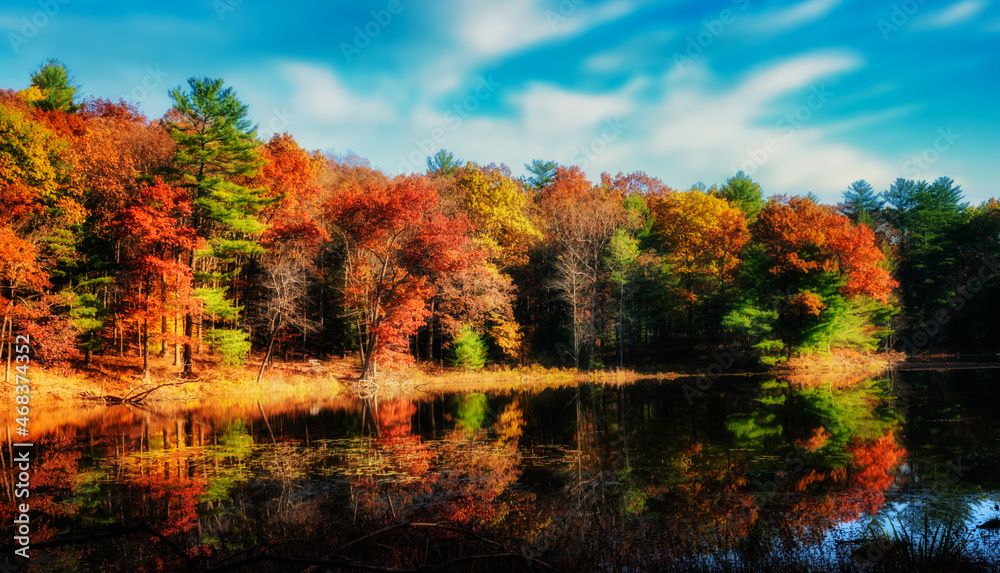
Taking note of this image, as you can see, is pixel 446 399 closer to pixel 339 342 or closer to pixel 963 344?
pixel 339 342

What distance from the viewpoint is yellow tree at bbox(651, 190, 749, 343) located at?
48656 millimetres

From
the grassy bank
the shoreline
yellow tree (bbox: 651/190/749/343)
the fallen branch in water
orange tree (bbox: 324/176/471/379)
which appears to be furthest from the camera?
yellow tree (bbox: 651/190/749/343)

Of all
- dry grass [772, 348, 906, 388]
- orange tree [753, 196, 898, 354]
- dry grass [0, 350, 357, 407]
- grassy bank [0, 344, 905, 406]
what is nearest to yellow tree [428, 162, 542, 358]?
grassy bank [0, 344, 905, 406]

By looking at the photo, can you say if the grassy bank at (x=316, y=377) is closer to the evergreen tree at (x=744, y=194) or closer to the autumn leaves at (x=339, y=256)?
the autumn leaves at (x=339, y=256)

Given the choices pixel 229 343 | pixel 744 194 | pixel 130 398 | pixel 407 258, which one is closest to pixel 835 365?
pixel 744 194

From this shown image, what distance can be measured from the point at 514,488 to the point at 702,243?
43.5 metres

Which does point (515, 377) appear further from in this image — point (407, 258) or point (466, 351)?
point (407, 258)

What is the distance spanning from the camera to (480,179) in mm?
45688

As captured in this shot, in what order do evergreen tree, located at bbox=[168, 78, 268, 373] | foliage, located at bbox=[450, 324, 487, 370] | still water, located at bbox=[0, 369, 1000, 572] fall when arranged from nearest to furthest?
1. still water, located at bbox=[0, 369, 1000, 572]
2. evergreen tree, located at bbox=[168, 78, 268, 373]
3. foliage, located at bbox=[450, 324, 487, 370]

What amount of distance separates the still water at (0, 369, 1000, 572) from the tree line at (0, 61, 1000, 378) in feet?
35.5

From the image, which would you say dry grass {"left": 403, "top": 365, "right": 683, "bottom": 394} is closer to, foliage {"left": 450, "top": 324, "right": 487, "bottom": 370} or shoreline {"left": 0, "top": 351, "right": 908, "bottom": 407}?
shoreline {"left": 0, "top": 351, "right": 908, "bottom": 407}

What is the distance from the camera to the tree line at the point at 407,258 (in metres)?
28.6

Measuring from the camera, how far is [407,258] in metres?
35.2

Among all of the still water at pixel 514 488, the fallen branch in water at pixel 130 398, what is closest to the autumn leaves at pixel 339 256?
the fallen branch in water at pixel 130 398
